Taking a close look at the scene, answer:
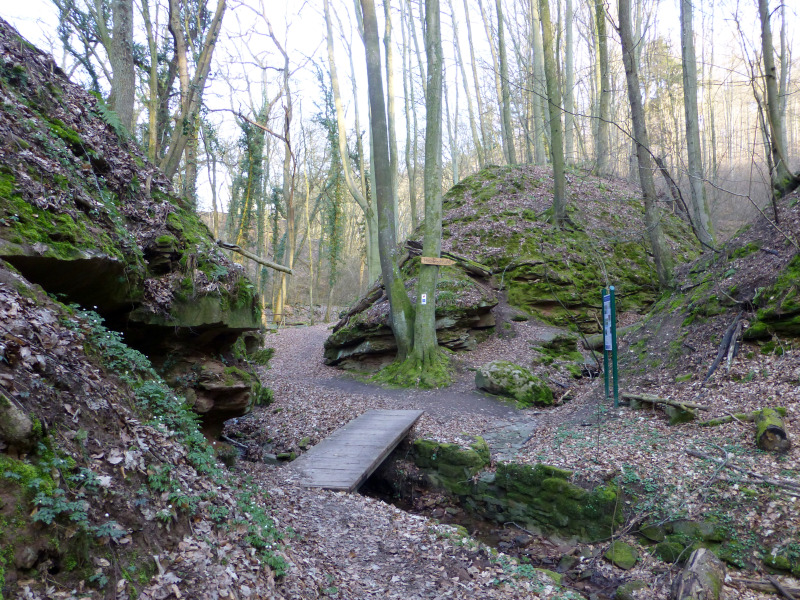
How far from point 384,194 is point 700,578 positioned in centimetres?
945

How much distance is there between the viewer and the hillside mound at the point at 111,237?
385cm

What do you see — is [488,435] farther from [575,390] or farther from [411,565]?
[411,565]

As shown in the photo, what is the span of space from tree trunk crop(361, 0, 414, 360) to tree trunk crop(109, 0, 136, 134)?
4993 mm

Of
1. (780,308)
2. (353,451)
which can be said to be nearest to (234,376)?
(353,451)

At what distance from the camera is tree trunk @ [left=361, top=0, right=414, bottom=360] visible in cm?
1125

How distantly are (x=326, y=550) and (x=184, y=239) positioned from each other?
3.97m

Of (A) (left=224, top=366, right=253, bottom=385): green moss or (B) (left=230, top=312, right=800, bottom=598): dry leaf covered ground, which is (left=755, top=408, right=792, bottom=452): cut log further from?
(A) (left=224, top=366, right=253, bottom=385): green moss

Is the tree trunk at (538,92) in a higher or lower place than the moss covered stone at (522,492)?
higher

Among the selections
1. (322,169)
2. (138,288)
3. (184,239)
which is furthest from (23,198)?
(322,169)

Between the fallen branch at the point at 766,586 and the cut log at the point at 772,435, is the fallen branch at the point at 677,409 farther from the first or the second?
the fallen branch at the point at 766,586

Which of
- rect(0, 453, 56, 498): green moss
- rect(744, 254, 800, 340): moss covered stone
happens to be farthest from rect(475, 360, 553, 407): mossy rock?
rect(0, 453, 56, 498): green moss

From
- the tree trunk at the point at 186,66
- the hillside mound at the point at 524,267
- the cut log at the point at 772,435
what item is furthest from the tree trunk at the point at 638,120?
the tree trunk at the point at 186,66

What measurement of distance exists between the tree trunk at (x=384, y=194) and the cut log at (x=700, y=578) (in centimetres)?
795

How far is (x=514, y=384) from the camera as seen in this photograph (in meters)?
9.74
